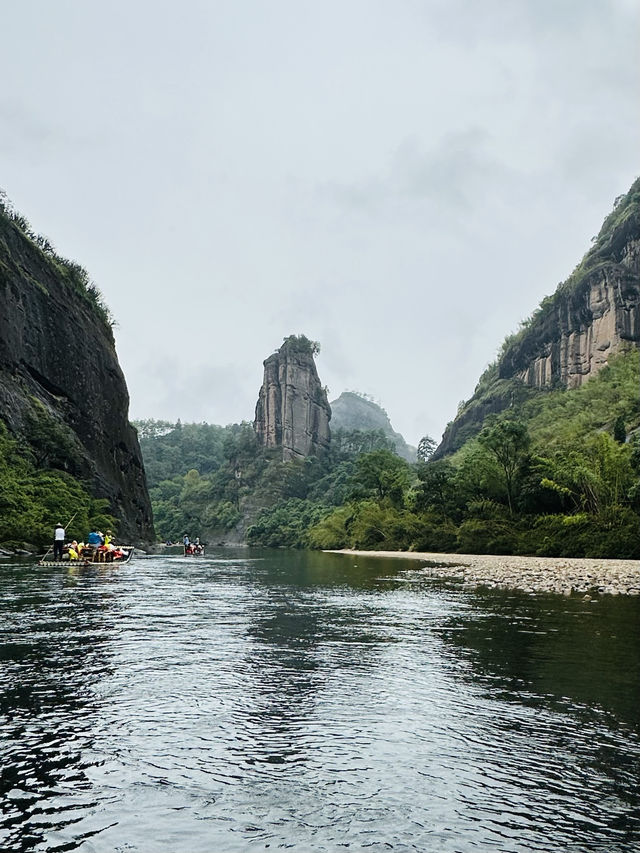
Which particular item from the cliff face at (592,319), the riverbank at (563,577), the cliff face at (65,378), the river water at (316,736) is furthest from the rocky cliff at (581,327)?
the river water at (316,736)

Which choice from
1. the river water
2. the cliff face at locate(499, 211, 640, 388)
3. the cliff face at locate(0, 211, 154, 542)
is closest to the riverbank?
the river water

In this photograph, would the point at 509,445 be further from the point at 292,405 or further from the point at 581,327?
the point at 292,405

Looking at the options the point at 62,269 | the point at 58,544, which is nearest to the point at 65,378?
the point at 62,269

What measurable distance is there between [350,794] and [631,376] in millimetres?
88660

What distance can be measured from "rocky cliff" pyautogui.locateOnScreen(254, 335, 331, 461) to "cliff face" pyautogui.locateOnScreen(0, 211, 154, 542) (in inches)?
3518

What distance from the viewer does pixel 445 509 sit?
199 feet

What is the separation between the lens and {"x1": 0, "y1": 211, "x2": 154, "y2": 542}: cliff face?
5031 cm

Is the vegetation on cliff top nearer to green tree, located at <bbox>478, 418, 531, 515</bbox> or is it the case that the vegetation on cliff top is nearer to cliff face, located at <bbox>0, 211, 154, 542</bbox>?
cliff face, located at <bbox>0, 211, 154, 542</bbox>

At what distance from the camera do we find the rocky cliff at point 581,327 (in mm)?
100750

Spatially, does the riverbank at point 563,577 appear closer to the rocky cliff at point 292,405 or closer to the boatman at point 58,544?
the boatman at point 58,544

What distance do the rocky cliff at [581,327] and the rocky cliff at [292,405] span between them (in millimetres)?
40261

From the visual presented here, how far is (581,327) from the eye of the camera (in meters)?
108

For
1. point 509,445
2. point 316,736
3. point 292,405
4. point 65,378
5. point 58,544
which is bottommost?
point 316,736

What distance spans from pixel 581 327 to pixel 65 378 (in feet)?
275
